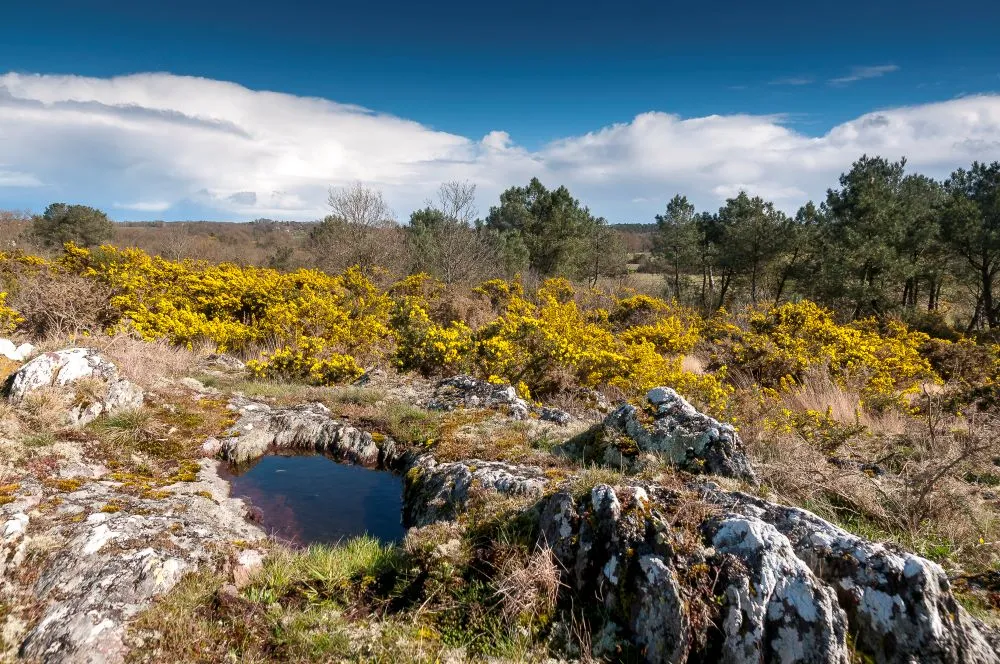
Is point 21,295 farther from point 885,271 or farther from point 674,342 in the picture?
point 885,271

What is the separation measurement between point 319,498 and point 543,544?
3.11 meters

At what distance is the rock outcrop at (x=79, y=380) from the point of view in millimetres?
5359

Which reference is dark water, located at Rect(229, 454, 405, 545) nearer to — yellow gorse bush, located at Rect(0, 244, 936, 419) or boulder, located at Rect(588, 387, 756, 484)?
boulder, located at Rect(588, 387, 756, 484)

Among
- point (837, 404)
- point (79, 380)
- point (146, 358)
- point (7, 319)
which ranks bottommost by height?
point (837, 404)

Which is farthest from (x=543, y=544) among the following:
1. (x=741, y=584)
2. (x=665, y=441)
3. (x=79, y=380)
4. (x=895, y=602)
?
(x=79, y=380)

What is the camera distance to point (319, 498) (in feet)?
17.3

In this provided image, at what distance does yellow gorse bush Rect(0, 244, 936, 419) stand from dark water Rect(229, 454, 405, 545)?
3.61 m

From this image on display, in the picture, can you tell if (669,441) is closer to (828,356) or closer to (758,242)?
(828,356)

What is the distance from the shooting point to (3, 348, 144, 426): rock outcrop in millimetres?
5359

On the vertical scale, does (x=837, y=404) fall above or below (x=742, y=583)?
below

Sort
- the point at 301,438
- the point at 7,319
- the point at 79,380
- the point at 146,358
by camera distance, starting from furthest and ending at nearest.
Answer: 1. the point at 7,319
2. the point at 146,358
3. the point at 301,438
4. the point at 79,380

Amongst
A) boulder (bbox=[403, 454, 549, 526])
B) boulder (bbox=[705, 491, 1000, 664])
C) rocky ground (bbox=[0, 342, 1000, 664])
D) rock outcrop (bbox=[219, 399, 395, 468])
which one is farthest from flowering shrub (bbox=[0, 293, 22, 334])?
boulder (bbox=[705, 491, 1000, 664])

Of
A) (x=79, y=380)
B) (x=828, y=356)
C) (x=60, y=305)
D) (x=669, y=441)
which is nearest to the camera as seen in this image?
(x=669, y=441)

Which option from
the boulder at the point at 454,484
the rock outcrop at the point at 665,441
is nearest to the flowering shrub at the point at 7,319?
the boulder at the point at 454,484
